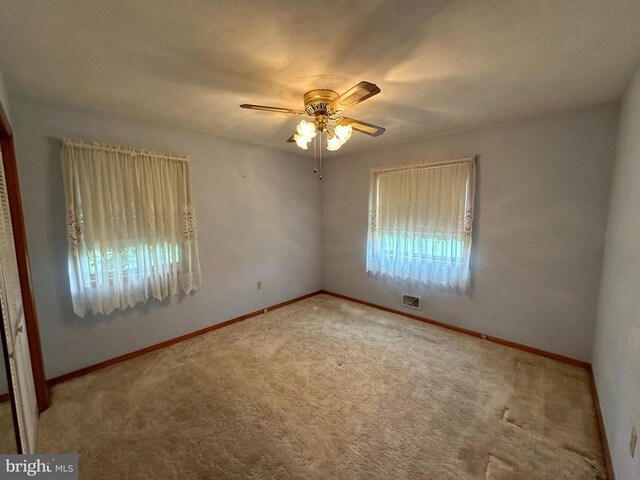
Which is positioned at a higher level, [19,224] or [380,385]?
[19,224]

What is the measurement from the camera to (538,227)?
2.51m

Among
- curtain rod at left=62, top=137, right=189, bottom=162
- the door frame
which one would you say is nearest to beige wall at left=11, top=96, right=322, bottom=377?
curtain rod at left=62, top=137, right=189, bottom=162

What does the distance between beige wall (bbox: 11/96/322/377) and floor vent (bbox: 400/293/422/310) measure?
152 centimetres

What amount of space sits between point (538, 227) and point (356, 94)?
2264mm

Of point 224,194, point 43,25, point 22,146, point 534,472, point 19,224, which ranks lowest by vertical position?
point 534,472

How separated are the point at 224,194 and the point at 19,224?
171 centimetres

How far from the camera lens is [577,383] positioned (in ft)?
7.11

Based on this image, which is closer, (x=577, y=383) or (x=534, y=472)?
(x=534, y=472)

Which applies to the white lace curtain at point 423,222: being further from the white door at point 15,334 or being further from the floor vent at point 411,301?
the white door at point 15,334

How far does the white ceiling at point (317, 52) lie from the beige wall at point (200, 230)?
338 millimetres

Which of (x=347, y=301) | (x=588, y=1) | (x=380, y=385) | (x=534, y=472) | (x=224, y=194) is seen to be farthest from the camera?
(x=347, y=301)

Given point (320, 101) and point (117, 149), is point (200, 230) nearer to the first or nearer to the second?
point (117, 149)

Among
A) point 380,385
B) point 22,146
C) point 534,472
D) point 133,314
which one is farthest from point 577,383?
point 22,146

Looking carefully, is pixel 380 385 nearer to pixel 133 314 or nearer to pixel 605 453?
pixel 605 453
